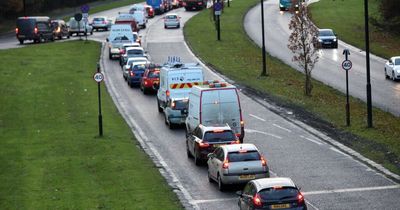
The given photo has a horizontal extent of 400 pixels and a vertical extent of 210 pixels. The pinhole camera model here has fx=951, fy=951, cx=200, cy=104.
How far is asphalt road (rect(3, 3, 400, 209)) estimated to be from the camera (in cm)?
2903

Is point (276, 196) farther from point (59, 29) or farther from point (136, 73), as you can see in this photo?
point (59, 29)

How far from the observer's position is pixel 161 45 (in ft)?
278

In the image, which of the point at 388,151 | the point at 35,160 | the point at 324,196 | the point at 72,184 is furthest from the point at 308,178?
the point at 35,160

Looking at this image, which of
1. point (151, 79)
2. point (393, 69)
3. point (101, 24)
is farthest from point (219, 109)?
point (101, 24)

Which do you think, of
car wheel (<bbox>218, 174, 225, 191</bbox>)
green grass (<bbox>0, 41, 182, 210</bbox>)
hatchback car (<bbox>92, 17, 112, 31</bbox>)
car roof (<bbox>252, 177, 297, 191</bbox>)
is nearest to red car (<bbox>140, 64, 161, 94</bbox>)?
green grass (<bbox>0, 41, 182, 210</bbox>)

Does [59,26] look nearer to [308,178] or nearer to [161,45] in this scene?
[161,45]

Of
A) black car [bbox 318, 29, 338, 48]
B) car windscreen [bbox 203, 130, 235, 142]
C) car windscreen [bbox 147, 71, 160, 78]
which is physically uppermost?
car windscreen [bbox 203, 130, 235, 142]

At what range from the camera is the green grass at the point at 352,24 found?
8131cm

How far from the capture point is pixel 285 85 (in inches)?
2292

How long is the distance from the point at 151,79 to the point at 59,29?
4258cm

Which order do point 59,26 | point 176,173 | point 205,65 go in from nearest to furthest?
point 176,173 < point 205,65 < point 59,26

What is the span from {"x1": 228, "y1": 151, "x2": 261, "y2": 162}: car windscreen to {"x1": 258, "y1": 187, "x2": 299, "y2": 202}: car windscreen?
17.5 ft

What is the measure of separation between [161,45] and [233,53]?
10.8 meters

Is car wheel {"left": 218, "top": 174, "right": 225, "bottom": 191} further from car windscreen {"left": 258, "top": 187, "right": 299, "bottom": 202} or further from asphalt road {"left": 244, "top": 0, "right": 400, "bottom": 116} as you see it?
asphalt road {"left": 244, "top": 0, "right": 400, "bottom": 116}
